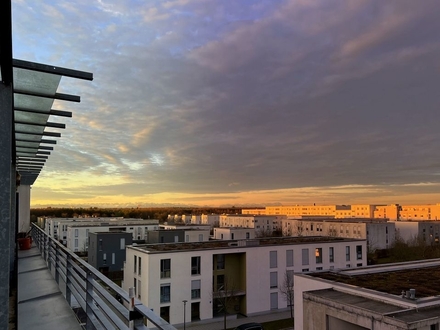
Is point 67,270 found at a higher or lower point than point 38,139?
Result: lower

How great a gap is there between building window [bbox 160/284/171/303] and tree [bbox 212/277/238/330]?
3.23 metres

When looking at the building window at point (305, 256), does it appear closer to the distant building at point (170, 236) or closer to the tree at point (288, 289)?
the tree at point (288, 289)

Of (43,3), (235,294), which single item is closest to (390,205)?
(235,294)

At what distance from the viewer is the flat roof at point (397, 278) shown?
42.6 feet

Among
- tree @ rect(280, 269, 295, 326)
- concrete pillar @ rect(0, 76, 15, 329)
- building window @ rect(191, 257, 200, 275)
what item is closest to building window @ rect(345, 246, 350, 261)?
tree @ rect(280, 269, 295, 326)

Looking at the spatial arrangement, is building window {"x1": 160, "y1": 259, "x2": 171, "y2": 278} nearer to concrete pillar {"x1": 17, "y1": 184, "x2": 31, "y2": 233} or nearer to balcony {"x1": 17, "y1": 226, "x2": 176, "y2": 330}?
concrete pillar {"x1": 17, "y1": 184, "x2": 31, "y2": 233}

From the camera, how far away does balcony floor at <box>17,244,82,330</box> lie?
3.49 metres

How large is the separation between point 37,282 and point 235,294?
18.9 m

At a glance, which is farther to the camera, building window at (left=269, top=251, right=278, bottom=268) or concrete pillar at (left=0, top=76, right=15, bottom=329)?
building window at (left=269, top=251, right=278, bottom=268)

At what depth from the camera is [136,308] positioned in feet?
6.07

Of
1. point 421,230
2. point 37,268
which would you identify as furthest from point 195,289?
point 421,230

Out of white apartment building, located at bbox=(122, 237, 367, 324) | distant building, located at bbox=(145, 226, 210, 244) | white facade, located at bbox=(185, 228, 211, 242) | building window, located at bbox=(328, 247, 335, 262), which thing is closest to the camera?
white apartment building, located at bbox=(122, 237, 367, 324)

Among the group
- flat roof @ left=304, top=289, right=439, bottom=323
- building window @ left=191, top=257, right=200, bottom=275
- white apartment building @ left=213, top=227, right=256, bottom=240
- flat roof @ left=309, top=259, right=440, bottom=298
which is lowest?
white apartment building @ left=213, top=227, right=256, bottom=240

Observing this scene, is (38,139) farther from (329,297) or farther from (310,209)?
(310,209)
